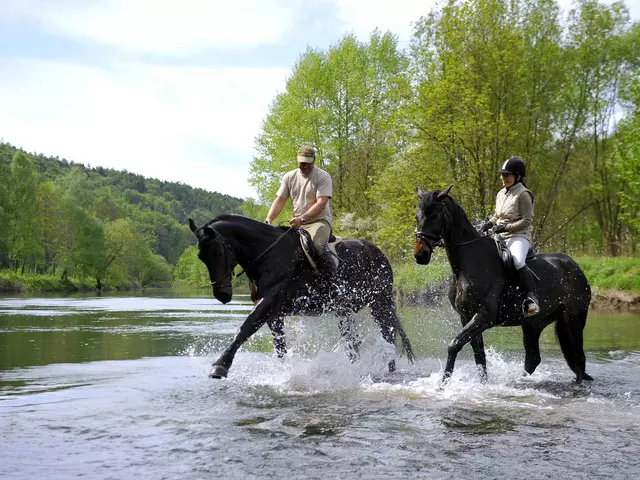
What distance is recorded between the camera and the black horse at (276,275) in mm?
8930

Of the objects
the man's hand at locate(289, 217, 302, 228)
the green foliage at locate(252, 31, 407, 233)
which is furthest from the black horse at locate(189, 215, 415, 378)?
the green foliage at locate(252, 31, 407, 233)

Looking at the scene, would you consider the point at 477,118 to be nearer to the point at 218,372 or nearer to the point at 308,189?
the point at 308,189

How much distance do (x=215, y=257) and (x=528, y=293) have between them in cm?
440

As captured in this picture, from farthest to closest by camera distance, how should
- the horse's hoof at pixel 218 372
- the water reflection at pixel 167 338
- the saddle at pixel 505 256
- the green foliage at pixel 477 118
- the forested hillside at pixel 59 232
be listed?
the forested hillside at pixel 59 232 < the green foliage at pixel 477 118 < the water reflection at pixel 167 338 < the saddle at pixel 505 256 < the horse's hoof at pixel 218 372

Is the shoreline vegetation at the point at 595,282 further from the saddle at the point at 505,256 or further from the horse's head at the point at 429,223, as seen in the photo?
the horse's head at the point at 429,223

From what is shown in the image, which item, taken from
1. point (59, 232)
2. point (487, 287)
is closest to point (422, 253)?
point (487, 287)

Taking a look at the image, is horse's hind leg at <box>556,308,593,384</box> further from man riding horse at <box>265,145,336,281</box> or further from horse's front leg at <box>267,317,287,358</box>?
horse's front leg at <box>267,317,287,358</box>

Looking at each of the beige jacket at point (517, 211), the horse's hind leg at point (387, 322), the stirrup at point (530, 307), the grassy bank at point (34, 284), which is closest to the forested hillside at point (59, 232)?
the grassy bank at point (34, 284)

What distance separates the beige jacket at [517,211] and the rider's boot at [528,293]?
615 mm

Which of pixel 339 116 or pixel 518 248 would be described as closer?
pixel 518 248

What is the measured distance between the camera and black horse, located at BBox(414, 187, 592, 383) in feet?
29.1

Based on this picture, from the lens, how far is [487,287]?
9203 millimetres

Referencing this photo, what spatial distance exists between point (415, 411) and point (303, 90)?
4046cm

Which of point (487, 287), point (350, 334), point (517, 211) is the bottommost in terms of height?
point (350, 334)
